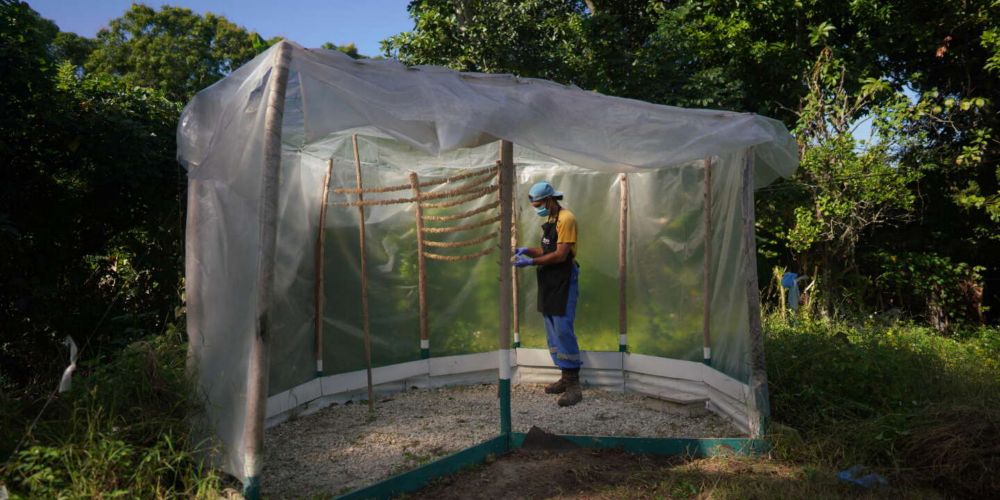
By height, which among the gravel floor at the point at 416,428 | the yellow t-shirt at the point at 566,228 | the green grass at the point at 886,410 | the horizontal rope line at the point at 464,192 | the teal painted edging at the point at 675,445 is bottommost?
the gravel floor at the point at 416,428

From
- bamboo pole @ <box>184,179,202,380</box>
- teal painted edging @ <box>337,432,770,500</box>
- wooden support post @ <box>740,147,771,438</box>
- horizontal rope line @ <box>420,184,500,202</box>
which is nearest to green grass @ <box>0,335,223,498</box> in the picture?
bamboo pole @ <box>184,179,202,380</box>

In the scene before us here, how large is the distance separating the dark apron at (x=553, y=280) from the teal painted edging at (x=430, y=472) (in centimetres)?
149

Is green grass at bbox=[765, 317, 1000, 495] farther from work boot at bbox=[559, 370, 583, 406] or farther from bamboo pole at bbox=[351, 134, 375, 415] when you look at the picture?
bamboo pole at bbox=[351, 134, 375, 415]

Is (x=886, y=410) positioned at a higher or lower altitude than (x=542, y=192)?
lower

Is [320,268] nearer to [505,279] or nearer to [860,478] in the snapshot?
[505,279]

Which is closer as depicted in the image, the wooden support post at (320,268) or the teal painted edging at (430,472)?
the teal painted edging at (430,472)

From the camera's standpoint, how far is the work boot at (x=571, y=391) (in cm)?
536

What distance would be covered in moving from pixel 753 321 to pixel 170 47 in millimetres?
20103

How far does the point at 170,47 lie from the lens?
20297mm

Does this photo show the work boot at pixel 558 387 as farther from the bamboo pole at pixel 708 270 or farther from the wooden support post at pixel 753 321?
the wooden support post at pixel 753 321

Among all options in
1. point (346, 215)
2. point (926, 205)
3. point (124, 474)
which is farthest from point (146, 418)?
point (926, 205)

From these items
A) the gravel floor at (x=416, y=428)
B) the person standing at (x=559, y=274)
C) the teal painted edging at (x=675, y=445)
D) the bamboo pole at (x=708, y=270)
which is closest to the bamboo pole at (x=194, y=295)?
the gravel floor at (x=416, y=428)

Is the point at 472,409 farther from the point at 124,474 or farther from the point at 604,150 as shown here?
the point at 124,474

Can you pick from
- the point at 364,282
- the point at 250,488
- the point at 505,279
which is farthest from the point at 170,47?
the point at 250,488
